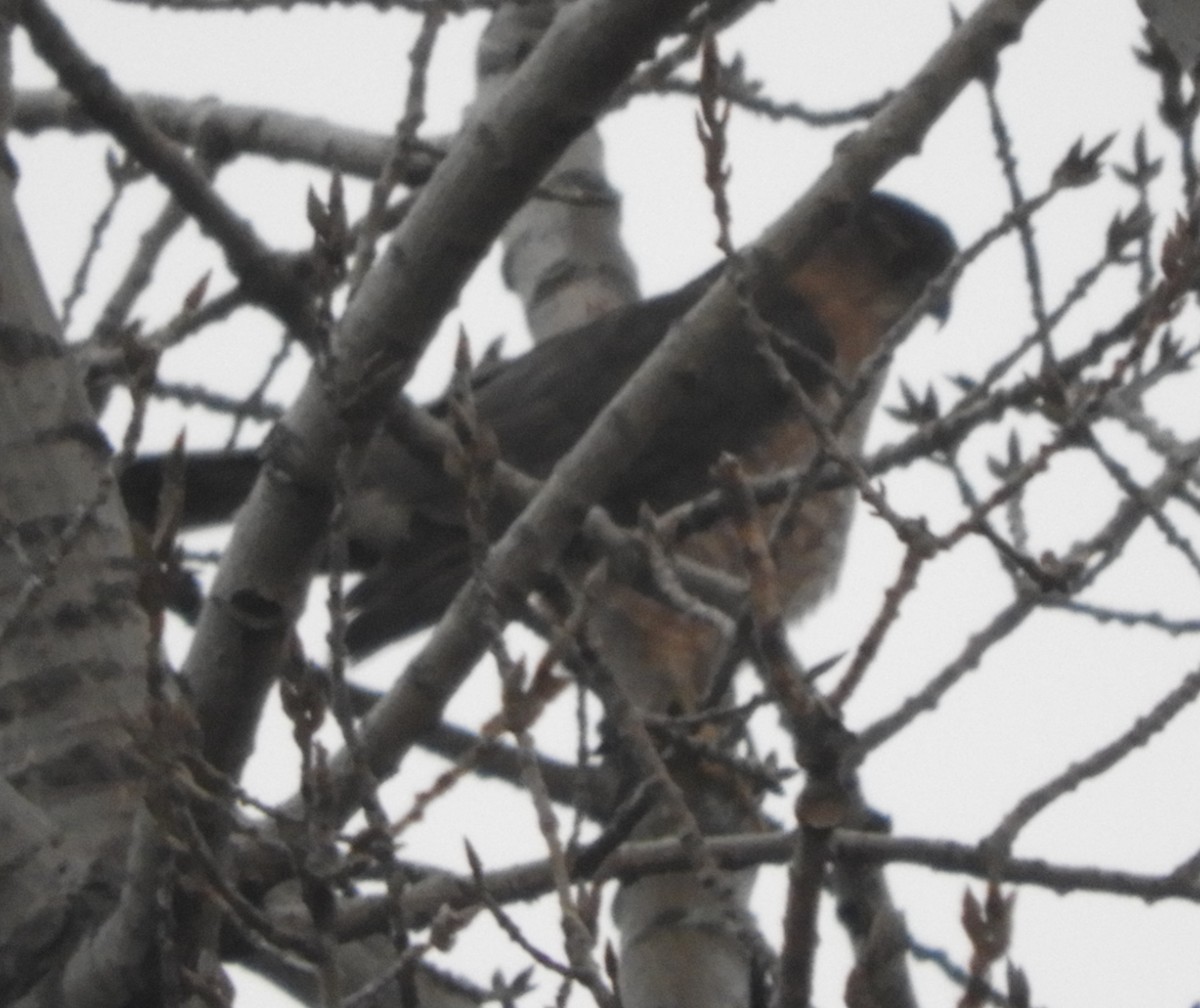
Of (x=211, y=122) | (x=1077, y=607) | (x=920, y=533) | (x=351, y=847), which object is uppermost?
(x=211, y=122)

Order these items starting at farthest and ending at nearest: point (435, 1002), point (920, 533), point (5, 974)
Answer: point (435, 1002), point (5, 974), point (920, 533)

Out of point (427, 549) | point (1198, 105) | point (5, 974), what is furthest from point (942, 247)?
point (5, 974)

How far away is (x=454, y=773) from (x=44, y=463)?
37.2 inches

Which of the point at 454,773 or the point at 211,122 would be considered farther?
the point at 211,122

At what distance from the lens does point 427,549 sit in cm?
499

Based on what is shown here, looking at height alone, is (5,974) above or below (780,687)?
above

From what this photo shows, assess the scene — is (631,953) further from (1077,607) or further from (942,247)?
(942,247)

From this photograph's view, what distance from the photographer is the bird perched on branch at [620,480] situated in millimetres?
4738

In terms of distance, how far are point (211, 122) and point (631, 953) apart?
1.91 m

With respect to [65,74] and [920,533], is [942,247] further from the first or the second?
[920,533]

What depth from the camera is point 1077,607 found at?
3041 millimetres

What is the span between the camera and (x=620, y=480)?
457 cm

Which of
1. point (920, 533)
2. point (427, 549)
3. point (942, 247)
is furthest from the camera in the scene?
point (942, 247)

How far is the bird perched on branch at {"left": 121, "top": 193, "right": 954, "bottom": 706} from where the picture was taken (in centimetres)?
474
